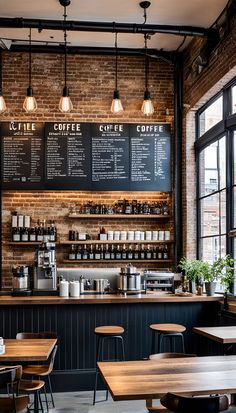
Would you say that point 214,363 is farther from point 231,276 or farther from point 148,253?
point 148,253

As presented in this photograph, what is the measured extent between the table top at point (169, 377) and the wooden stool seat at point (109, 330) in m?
1.70

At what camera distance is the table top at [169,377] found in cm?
304

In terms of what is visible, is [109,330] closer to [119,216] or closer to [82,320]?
[82,320]

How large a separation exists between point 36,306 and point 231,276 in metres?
2.20

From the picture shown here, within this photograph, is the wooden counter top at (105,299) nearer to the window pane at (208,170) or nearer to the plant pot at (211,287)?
the plant pot at (211,287)

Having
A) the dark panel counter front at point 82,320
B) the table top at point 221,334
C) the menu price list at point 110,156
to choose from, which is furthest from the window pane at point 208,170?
the table top at point 221,334

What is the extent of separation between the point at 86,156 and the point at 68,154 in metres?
0.27

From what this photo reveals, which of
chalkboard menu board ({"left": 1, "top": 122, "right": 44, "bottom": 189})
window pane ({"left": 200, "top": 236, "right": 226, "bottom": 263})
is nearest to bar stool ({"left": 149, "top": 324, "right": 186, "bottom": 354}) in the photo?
window pane ({"left": 200, "top": 236, "right": 226, "bottom": 263})

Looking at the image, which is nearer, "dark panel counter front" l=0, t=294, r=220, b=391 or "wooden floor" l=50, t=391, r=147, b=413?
"wooden floor" l=50, t=391, r=147, b=413

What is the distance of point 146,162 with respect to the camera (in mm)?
8391

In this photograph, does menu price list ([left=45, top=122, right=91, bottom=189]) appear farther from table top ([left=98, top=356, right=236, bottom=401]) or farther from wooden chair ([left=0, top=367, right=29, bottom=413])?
table top ([left=98, top=356, right=236, bottom=401])

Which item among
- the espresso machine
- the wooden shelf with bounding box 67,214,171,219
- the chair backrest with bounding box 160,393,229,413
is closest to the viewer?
the chair backrest with bounding box 160,393,229,413

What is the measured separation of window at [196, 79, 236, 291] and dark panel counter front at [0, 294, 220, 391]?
1105mm

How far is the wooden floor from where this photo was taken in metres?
5.31
